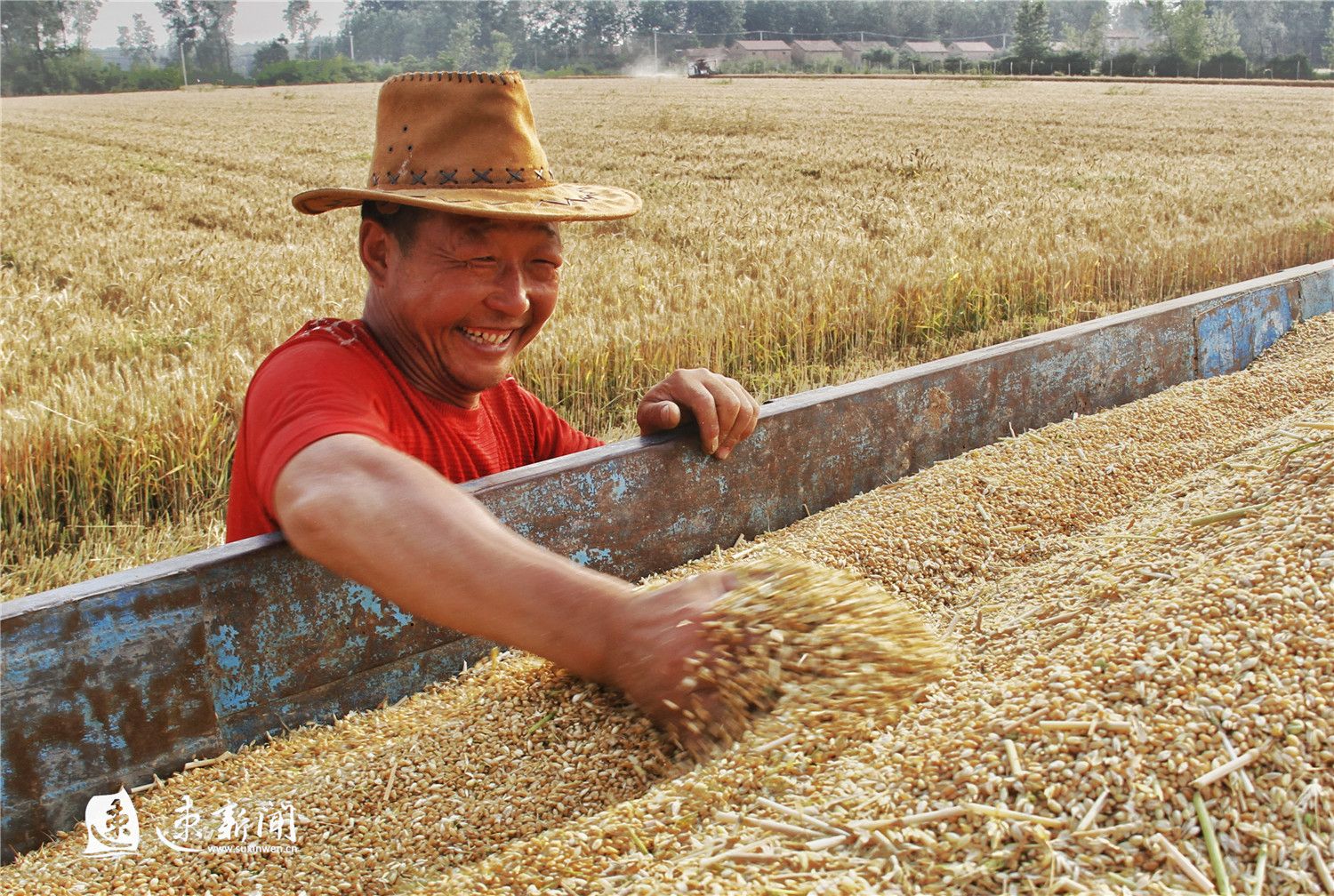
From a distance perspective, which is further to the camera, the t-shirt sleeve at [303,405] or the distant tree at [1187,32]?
the distant tree at [1187,32]

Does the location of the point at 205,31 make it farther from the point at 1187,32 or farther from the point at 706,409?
the point at 706,409

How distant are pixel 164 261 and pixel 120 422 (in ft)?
13.2

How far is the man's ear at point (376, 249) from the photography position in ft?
7.29

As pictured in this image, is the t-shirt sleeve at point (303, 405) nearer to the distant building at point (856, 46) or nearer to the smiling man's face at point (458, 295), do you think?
the smiling man's face at point (458, 295)

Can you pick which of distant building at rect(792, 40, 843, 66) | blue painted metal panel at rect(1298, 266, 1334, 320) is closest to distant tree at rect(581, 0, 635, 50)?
distant building at rect(792, 40, 843, 66)

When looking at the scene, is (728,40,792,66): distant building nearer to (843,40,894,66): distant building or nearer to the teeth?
(843,40,894,66): distant building

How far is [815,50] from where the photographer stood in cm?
7781

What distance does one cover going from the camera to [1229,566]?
2.04 metres

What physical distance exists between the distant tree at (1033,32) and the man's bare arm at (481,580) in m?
57.2

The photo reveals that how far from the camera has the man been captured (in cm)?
158

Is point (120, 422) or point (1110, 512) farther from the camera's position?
point (120, 422)

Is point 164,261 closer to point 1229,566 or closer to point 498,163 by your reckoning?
point 498,163

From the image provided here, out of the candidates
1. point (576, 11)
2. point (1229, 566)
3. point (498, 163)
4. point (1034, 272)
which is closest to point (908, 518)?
point (1229, 566)

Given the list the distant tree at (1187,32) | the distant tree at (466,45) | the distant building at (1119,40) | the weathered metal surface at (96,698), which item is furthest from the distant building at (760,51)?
the weathered metal surface at (96,698)
